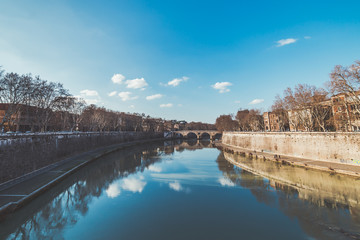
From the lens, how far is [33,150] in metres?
16.0

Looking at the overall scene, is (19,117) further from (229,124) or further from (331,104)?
(229,124)

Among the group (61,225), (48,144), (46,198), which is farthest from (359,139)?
(48,144)

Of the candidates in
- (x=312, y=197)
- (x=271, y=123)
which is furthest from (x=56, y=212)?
(x=271, y=123)

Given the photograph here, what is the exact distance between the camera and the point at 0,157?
1188cm

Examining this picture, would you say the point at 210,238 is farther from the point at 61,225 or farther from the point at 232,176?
the point at 232,176

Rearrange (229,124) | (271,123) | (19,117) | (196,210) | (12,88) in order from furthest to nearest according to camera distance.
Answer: (229,124) → (271,123) → (19,117) → (12,88) → (196,210)

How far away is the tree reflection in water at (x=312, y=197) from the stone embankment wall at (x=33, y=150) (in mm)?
18394

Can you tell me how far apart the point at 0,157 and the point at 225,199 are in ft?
53.4

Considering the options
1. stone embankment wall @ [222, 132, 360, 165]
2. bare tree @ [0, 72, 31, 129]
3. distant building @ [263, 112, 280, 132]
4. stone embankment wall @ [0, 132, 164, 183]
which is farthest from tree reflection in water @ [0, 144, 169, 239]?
distant building @ [263, 112, 280, 132]

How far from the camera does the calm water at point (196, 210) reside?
7.79m

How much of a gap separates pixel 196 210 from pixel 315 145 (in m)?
20.1

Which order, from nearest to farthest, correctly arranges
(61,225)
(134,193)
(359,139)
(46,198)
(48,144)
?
(61,225), (46,198), (134,193), (359,139), (48,144)

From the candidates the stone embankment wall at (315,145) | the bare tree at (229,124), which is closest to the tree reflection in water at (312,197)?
the stone embankment wall at (315,145)

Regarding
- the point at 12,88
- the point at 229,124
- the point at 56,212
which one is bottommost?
the point at 56,212
